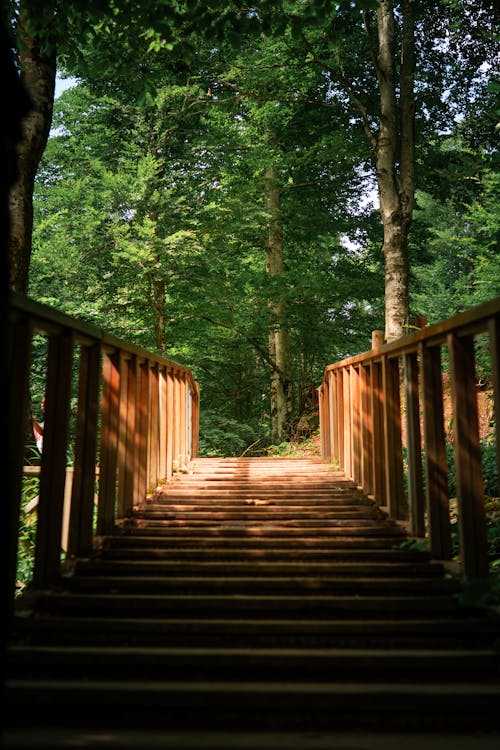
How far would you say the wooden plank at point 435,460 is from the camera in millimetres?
3326

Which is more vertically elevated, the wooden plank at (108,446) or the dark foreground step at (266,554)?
the wooden plank at (108,446)

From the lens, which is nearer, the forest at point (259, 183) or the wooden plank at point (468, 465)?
the wooden plank at point (468, 465)

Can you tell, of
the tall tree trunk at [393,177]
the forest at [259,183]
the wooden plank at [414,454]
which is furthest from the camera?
the forest at [259,183]

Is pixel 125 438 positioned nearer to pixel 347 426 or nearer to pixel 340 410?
pixel 347 426

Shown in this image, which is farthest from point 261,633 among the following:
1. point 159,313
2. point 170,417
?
point 159,313

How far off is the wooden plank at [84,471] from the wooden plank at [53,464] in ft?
0.98

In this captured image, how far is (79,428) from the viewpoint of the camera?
3.28 metres

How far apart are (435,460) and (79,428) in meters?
2.02

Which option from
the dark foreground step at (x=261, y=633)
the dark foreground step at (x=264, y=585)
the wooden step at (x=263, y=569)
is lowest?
the dark foreground step at (x=261, y=633)

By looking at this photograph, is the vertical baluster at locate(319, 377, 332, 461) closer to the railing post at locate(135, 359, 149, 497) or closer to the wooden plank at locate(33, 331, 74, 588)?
the railing post at locate(135, 359, 149, 497)

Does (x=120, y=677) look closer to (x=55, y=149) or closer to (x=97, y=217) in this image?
(x=97, y=217)

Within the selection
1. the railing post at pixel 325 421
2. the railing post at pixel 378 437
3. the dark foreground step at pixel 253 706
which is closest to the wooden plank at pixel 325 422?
the railing post at pixel 325 421

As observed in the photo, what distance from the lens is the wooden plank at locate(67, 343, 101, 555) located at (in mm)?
3283

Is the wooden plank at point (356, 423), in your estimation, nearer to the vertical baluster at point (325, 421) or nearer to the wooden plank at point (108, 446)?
the vertical baluster at point (325, 421)
